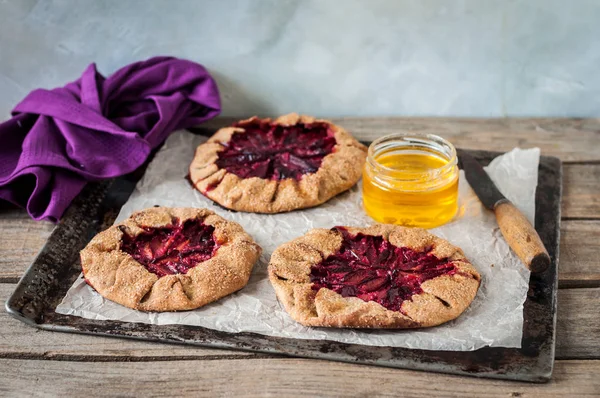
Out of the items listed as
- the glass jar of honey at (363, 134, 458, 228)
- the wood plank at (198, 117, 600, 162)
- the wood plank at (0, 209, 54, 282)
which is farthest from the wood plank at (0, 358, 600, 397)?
the wood plank at (198, 117, 600, 162)

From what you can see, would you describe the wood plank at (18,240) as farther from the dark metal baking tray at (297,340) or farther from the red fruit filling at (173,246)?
the red fruit filling at (173,246)

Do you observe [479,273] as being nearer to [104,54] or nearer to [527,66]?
[527,66]

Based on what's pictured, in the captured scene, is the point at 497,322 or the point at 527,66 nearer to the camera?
the point at 497,322

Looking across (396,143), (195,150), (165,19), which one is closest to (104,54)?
(165,19)

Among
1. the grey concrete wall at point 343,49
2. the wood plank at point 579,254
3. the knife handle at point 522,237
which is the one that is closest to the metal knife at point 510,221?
the knife handle at point 522,237

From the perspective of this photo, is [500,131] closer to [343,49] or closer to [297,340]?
[343,49]

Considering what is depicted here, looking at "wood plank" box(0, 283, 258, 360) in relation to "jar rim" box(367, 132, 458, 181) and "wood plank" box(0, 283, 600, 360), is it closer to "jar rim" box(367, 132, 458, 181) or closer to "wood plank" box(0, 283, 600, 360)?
"wood plank" box(0, 283, 600, 360)

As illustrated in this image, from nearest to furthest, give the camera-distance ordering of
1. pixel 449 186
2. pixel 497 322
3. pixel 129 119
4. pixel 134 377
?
pixel 134 377, pixel 497 322, pixel 449 186, pixel 129 119
